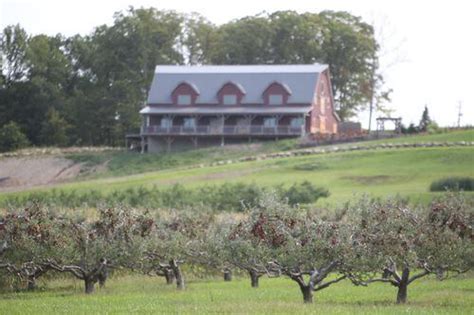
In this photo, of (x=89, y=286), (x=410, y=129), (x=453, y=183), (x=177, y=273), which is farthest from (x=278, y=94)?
(x=89, y=286)

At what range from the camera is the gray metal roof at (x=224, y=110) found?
77875 millimetres

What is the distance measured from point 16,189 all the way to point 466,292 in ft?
143

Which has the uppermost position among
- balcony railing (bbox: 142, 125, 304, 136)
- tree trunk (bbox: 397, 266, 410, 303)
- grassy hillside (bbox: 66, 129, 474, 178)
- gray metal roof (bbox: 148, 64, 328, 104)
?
gray metal roof (bbox: 148, 64, 328, 104)

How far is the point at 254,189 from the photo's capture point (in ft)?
159

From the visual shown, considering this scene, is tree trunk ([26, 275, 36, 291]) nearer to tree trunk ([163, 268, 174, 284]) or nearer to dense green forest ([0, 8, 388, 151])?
tree trunk ([163, 268, 174, 284])

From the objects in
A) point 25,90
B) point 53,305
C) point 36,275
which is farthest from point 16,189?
point 53,305

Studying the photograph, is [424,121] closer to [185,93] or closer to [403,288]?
[185,93]

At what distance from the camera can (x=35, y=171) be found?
69.2m

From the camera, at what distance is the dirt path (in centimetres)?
6625

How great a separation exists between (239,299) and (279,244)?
155 cm

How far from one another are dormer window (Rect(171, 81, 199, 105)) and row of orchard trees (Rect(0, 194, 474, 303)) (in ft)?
175

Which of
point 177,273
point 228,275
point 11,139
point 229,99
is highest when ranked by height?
point 229,99

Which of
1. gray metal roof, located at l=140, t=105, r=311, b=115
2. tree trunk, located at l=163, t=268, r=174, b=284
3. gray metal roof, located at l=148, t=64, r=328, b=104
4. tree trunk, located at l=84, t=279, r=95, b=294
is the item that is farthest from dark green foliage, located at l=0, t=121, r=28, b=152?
tree trunk, located at l=84, t=279, r=95, b=294

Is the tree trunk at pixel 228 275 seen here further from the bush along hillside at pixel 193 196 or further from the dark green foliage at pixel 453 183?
the dark green foliage at pixel 453 183
